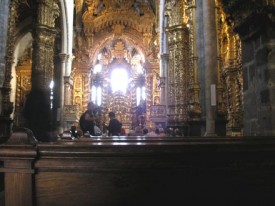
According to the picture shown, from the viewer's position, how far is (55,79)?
19.8m

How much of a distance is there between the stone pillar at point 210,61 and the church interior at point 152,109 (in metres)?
0.03

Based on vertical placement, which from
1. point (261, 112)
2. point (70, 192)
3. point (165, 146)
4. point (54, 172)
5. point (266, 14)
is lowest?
point (70, 192)

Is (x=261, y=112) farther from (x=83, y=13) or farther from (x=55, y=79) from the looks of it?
(x=83, y=13)

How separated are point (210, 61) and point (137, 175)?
7743 millimetres

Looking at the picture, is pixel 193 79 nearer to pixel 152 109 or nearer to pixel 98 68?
pixel 152 109

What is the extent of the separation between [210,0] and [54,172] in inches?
343

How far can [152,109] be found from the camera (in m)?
18.3

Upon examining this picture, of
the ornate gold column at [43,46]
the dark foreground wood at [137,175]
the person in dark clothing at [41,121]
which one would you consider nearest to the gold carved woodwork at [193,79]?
the person in dark clothing at [41,121]

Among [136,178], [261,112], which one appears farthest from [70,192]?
[261,112]

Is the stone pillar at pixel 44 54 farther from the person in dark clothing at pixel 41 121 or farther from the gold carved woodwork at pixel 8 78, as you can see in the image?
the gold carved woodwork at pixel 8 78

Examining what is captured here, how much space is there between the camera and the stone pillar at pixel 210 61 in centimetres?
884

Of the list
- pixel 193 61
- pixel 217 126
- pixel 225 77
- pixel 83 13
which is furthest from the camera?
pixel 83 13

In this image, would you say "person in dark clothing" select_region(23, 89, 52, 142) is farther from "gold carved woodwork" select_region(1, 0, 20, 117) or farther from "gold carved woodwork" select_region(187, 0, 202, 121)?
"gold carved woodwork" select_region(187, 0, 202, 121)

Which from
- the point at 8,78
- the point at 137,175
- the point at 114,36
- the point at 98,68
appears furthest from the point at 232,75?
the point at 98,68
